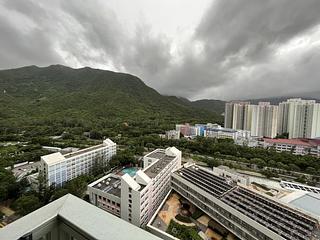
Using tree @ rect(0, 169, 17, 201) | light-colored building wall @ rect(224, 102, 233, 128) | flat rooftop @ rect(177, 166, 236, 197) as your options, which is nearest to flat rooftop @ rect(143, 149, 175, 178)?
flat rooftop @ rect(177, 166, 236, 197)

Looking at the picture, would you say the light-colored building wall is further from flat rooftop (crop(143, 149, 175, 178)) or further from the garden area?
the garden area

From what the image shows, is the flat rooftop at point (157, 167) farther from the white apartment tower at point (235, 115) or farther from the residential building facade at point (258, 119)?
the white apartment tower at point (235, 115)

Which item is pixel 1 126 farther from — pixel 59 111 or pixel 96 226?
pixel 96 226

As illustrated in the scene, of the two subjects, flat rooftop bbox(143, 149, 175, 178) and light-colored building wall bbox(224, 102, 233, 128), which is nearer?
flat rooftop bbox(143, 149, 175, 178)

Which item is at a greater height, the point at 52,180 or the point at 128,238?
the point at 128,238

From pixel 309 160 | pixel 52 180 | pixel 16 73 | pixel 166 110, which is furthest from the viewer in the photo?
pixel 16 73

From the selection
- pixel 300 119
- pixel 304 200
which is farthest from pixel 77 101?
pixel 304 200

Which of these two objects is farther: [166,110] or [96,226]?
[166,110]

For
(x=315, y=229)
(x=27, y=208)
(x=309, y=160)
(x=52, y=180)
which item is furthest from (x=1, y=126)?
(x=309, y=160)
